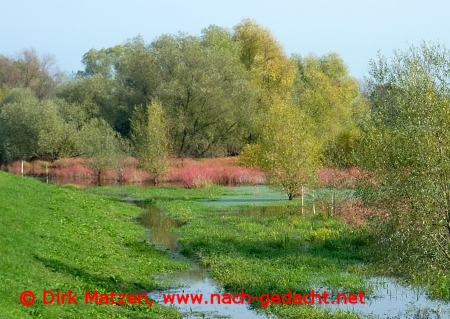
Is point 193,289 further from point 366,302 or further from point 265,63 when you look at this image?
point 265,63

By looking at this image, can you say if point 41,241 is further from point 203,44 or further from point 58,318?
point 203,44

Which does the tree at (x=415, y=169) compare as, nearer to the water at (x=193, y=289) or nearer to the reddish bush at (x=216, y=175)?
the water at (x=193, y=289)

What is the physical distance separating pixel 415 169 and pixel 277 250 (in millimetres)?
10878

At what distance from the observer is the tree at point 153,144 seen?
58250 mm

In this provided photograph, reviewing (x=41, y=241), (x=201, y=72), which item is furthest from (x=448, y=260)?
(x=201, y=72)

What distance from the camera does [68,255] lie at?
820 inches

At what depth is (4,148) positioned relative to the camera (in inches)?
2761

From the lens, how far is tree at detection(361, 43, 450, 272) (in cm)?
1491

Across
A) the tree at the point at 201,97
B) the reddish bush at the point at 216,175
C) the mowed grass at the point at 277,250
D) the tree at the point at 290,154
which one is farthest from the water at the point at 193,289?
the tree at the point at 201,97

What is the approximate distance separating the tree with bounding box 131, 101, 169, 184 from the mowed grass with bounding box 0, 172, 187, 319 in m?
23.5

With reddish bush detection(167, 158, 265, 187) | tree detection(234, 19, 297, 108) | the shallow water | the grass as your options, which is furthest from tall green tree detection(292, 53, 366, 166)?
the shallow water

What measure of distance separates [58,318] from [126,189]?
131ft

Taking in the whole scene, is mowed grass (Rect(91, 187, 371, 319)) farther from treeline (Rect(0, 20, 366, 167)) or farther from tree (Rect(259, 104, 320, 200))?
treeline (Rect(0, 20, 366, 167))

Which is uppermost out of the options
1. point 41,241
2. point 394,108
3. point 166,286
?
point 394,108
